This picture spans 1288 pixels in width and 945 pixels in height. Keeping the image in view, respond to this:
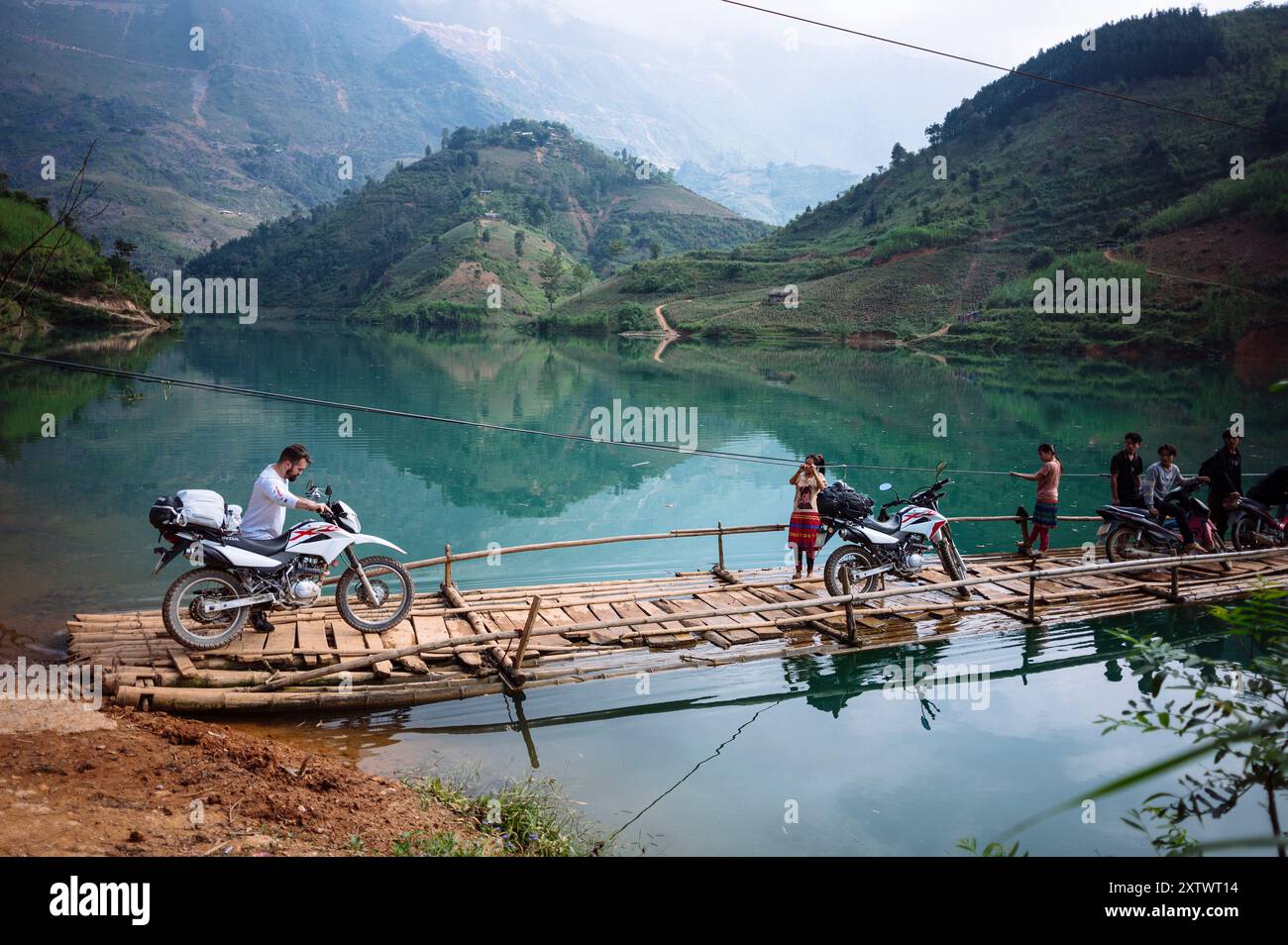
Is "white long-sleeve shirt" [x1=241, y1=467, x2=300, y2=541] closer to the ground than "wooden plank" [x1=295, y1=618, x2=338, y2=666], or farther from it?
farther from it

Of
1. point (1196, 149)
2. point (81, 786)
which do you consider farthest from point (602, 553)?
point (1196, 149)

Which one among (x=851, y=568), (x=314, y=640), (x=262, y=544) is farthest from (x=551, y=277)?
(x=314, y=640)

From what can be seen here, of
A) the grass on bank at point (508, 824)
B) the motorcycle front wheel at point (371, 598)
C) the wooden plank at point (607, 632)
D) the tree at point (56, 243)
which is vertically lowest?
the grass on bank at point (508, 824)

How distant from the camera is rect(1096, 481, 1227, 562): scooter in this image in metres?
10.5

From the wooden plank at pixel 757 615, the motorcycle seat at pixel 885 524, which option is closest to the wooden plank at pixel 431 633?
the wooden plank at pixel 757 615

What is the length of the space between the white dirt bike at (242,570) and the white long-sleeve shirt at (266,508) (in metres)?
0.08

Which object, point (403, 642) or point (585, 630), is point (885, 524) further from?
point (403, 642)

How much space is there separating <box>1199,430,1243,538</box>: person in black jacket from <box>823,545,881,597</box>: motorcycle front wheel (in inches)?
188

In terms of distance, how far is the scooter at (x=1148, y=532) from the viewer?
10508 mm

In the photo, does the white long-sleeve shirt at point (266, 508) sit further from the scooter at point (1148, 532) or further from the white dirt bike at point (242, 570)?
the scooter at point (1148, 532)

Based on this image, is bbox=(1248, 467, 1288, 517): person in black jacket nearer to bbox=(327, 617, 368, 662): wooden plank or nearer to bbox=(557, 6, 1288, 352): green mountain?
bbox=(327, 617, 368, 662): wooden plank

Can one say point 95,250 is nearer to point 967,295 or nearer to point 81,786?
point 967,295

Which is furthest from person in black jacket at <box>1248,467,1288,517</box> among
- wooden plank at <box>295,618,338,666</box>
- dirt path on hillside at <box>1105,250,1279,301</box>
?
dirt path on hillside at <box>1105,250,1279,301</box>

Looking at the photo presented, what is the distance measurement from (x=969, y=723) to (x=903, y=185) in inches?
3449
